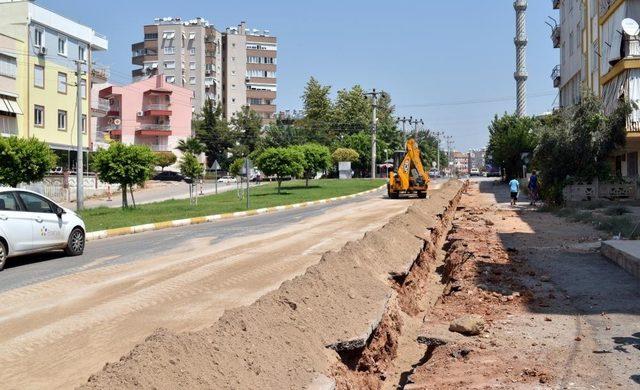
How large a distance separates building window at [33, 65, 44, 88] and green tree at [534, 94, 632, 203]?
33.2 metres

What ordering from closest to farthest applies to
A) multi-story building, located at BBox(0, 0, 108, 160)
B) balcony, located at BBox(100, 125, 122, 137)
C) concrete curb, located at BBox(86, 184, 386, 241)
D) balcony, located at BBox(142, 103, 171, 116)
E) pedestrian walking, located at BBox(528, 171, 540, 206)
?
concrete curb, located at BBox(86, 184, 386, 241) → pedestrian walking, located at BBox(528, 171, 540, 206) → multi-story building, located at BBox(0, 0, 108, 160) → balcony, located at BBox(100, 125, 122, 137) → balcony, located at BBox(142, 103, 171, 116)

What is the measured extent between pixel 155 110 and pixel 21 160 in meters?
53.5

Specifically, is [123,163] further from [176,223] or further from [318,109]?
[318,109]

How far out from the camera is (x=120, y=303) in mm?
8898

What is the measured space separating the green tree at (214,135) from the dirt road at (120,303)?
73426mm

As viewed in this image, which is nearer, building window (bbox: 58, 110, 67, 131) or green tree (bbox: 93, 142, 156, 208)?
green tree (bbox: 93, 142, 156, 208)

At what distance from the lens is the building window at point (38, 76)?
45722mm

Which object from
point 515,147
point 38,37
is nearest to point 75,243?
point 38,37

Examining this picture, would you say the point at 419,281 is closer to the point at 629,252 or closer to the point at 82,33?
the point at 629,252

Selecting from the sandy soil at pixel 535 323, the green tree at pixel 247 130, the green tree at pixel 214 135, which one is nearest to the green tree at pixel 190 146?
the green tree at pixel 214 135

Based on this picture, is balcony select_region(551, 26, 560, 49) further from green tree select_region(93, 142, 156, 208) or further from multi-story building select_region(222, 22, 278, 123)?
multi-story building select_region(222, 22, 278, 123)

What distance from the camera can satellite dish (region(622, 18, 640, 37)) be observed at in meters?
29.7

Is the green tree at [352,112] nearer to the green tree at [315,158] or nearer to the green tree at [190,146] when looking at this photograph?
the green tree at [190,146]

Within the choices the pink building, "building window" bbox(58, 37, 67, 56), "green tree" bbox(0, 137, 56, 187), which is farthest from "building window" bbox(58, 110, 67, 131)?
the pink building
